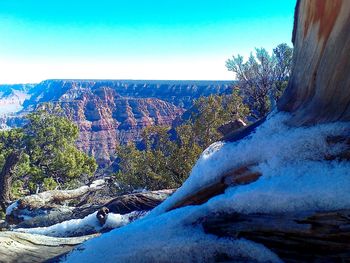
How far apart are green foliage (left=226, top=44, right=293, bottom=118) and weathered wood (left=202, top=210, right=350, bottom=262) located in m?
17.5

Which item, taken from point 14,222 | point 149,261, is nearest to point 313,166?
point 149,261

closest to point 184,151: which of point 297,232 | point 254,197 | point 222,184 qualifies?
point 222,184

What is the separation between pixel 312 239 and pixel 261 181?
856 mm

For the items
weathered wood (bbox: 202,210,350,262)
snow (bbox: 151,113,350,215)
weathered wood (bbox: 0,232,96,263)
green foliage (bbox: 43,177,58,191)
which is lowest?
green foliage (bbox: 43,177,58,191)

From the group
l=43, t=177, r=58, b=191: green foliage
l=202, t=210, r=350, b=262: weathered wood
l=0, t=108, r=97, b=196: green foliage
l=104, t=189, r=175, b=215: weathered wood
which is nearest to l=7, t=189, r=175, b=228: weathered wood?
l=104, t=189, r=175, b=215: weathered wood

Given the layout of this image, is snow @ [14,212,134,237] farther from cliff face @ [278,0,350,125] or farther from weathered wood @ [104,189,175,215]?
cliff face @ [278,0,350,125]

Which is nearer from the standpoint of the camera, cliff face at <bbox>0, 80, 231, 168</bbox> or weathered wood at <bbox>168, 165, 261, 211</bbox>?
weathered wood at <bbox>168, 165, 261, 211</bbox>

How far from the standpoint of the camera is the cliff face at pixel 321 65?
175 inches

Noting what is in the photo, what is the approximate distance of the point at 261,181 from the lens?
15.0ft

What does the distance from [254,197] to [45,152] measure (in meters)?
25.1

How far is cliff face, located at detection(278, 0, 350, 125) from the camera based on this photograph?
4445 mm

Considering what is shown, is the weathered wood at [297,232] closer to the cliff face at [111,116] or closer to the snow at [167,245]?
the snow at [167,245]

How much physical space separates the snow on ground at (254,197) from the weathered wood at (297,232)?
8 cm

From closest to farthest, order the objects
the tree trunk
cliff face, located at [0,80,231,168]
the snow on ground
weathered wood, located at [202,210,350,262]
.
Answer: weathered wood, located at [202,210,350,262] → the snow on ground → the tree trunk → cliff face, located at [0,80,231,168]
